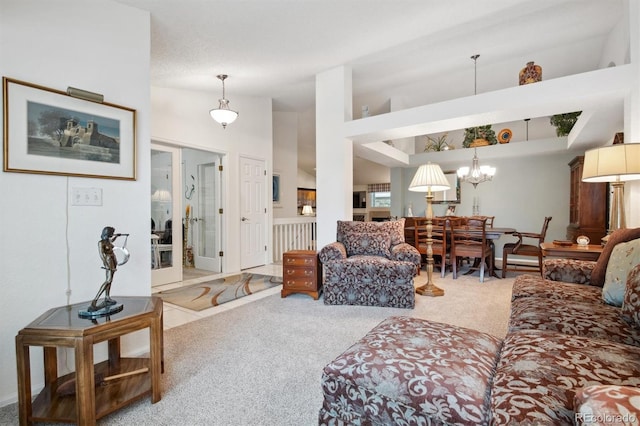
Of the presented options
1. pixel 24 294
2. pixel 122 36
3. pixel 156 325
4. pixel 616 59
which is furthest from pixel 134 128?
pixel 616 59

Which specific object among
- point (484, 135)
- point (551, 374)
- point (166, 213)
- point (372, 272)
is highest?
point (484, 135)

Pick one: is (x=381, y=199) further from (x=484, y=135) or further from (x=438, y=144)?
(x=484, y=135)

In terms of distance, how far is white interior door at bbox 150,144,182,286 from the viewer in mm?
4387

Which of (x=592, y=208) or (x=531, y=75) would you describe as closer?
(x=531, y=75)

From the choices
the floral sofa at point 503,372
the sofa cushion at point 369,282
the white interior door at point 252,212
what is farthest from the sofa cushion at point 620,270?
the white interior door at point 252,212

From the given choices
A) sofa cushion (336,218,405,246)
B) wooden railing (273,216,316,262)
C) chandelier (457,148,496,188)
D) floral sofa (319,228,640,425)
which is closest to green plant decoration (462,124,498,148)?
chandelier (457,148,496,188)

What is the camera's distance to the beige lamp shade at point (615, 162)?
221cm

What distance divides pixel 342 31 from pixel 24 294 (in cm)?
343

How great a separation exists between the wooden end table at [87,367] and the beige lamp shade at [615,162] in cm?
327

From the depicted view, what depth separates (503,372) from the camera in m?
1.04

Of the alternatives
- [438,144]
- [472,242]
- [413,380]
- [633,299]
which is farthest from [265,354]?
[438,144]

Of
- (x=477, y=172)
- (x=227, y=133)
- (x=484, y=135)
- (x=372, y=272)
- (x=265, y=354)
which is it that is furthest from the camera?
(x=484, y=135)

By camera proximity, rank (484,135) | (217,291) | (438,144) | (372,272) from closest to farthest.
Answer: (372,272) < (217,291) < (484,135) < (438,144)

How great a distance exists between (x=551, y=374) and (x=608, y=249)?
5.38 feet
